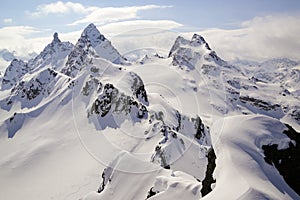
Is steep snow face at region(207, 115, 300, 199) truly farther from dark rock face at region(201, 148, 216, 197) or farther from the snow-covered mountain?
dark rock face at region(201, 148, 216, 197)

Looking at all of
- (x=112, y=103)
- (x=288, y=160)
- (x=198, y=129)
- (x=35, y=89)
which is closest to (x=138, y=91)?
(x=112, y=103)

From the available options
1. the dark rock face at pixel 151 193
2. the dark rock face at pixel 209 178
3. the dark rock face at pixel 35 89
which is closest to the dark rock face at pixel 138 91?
the dark rock face at pixel 35 89

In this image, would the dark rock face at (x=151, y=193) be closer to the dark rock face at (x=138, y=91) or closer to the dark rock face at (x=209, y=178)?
the dark rock face at (x=209, y=178)

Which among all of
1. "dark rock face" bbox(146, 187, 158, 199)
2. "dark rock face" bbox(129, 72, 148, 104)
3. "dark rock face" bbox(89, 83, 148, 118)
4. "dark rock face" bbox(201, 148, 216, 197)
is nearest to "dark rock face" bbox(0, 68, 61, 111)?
"dark rock face" bbox(89, 83, 148, 118)

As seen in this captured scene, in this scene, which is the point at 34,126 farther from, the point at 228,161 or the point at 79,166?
the point at 228,161

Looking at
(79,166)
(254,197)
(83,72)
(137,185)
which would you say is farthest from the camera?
(83,72)

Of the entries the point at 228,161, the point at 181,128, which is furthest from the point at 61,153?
the point at 228,161
